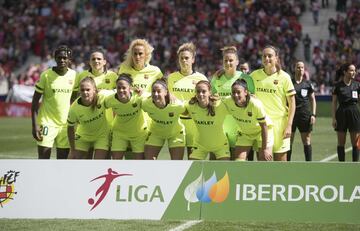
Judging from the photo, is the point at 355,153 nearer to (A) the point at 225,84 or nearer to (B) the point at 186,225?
(A) the point at 225,84

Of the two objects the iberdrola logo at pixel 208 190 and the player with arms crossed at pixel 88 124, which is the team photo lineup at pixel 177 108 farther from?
the iberdrola logo at pixel 208 190

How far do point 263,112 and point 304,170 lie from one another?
4.88ft

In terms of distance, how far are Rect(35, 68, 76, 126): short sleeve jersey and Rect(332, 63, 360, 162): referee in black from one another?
15.7ft

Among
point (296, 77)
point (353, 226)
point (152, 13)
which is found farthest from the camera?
point (152, 13)

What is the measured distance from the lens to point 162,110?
406 inches

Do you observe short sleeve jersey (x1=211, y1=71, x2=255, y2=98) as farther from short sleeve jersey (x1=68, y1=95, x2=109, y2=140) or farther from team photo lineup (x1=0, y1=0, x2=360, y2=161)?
short sleeve jersey (x1=68, y1=95, x2=109, y2=140)

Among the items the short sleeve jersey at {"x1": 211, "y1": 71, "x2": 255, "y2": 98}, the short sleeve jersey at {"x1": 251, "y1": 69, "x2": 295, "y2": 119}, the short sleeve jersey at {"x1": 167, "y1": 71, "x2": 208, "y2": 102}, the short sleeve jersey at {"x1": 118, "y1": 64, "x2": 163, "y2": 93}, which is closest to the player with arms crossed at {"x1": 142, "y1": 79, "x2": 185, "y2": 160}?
the short sleeve jersey at {"x1": 167, "y1": 71, "x2": 208, "y2": 102}

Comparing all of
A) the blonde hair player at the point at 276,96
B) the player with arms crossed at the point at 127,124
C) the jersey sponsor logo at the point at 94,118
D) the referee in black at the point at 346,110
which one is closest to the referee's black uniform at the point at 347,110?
the referee in black at the point at 346,110

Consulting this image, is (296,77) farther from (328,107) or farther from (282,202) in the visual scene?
(328,107)

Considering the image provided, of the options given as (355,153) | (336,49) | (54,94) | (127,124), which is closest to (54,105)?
(54,94)

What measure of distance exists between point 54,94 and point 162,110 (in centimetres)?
186

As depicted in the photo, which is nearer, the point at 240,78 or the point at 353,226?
the point at 353,226

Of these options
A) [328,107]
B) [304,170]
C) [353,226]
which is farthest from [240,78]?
[328,107]

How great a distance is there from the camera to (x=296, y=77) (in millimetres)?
13578
